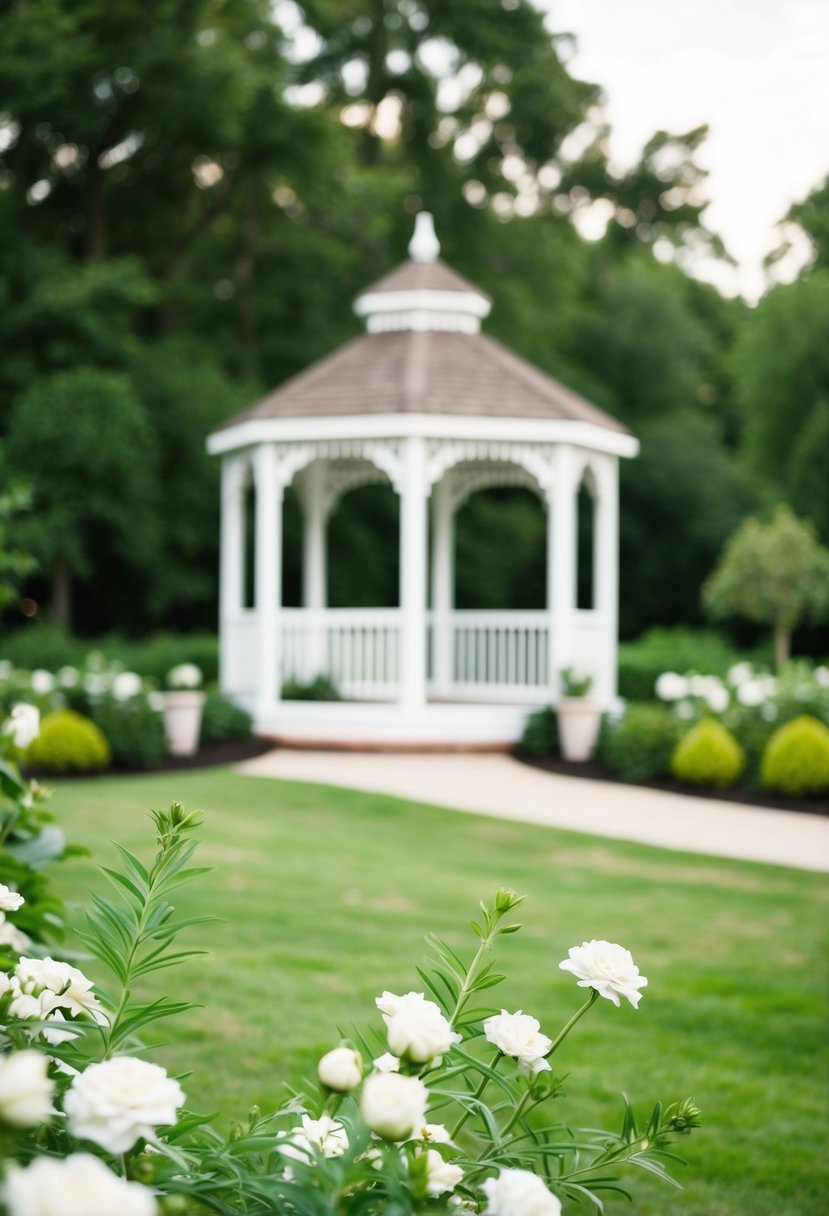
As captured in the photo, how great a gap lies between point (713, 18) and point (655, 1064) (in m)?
24.3

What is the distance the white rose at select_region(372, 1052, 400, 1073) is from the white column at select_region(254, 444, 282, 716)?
13246 mm

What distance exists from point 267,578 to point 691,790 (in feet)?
18.2

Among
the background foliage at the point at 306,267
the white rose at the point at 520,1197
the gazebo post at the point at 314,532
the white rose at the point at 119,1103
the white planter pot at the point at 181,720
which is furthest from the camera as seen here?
the background foliage at the point at 306,267

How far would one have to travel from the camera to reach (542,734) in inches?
557

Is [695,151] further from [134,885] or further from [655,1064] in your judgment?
[134,885]

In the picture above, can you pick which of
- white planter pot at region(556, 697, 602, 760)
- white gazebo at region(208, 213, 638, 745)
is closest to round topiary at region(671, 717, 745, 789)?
white planter pot at region(556, 697, 602, 760)

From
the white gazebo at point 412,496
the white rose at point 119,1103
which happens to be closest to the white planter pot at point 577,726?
the white gazebo at point 412,496

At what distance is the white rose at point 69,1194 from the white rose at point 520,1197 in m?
0.47

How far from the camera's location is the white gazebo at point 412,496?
1430 cm

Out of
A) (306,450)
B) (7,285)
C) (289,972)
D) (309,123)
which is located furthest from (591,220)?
(289,972)

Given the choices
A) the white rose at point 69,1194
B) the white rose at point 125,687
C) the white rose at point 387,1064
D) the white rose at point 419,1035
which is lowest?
the white rose at point 125,687

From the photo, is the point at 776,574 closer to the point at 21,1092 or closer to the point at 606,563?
the point at 606,563

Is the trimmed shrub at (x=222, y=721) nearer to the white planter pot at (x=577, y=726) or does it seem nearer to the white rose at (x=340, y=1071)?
the white planter pot at (x=577, y=726)

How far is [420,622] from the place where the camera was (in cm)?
1420
